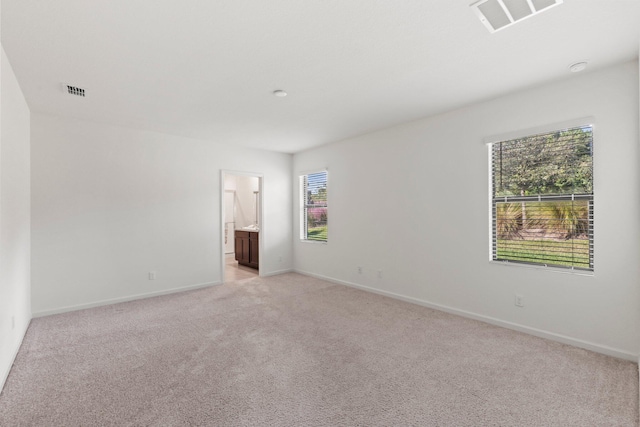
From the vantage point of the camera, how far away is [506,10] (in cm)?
187

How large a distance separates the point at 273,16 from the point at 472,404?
285 centimetres

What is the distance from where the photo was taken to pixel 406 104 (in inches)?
136

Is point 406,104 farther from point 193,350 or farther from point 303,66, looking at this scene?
point 193,350

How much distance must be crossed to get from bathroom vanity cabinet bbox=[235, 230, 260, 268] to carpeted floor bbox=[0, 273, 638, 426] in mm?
2868

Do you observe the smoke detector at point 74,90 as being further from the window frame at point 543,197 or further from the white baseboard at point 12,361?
the window frame at point 543,197

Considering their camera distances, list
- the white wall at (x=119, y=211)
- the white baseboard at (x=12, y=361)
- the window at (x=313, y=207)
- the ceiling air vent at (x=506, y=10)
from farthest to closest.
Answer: the window at (x=313, y=207) < the white wall at (x=119, y=211) < the white baseboard at (x=12, y=361) < the ceiling air vent at (x=506, y=10)

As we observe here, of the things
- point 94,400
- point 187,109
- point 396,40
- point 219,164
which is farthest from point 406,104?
point 94,400

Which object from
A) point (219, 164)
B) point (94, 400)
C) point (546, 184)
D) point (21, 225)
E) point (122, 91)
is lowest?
point (94, 400)

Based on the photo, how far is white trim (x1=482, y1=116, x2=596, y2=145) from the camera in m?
2.70

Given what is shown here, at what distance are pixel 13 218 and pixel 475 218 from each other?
4643 mm

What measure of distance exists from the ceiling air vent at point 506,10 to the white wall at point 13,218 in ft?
11.3

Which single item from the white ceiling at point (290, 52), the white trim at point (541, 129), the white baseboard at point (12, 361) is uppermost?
the white ceiling at point (290, 52)

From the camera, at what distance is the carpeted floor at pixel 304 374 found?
1.87 m

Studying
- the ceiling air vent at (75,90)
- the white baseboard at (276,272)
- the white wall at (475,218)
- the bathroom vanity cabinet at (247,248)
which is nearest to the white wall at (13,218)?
the ceiling air vent at (75,90)
